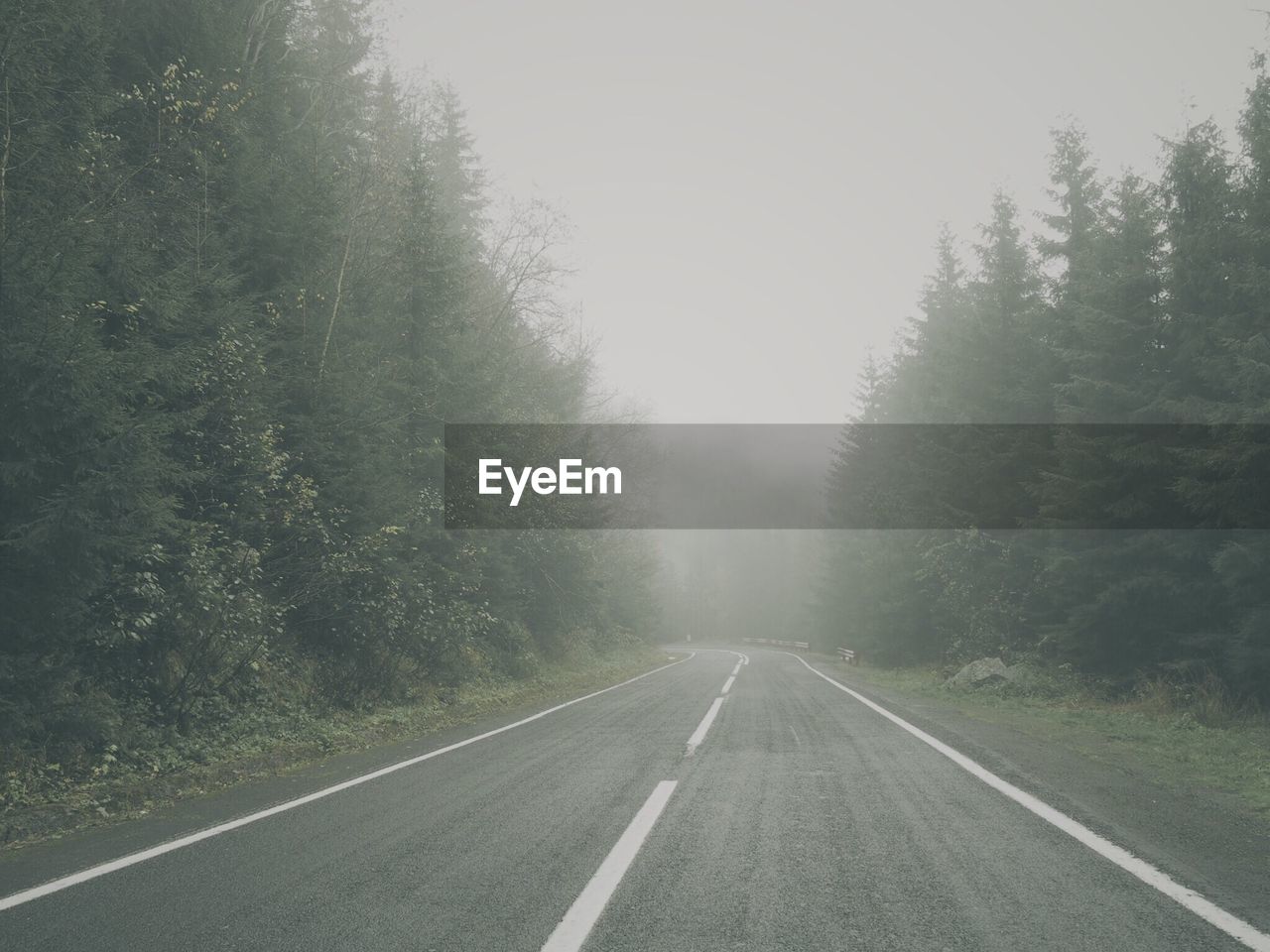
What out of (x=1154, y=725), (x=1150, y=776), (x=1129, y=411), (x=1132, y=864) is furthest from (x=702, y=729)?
(x=1129, y=411)

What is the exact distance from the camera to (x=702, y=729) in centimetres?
1145

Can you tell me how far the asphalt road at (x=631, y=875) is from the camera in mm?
3805

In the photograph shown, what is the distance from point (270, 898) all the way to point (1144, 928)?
4722mm

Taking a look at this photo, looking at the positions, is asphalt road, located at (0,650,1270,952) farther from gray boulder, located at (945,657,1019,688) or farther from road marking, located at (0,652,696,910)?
gray boulder, located at (945,657,1019,688)

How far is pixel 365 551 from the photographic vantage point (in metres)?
12.6

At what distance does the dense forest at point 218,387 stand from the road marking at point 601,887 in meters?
5.49

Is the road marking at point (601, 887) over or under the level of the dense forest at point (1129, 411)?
under

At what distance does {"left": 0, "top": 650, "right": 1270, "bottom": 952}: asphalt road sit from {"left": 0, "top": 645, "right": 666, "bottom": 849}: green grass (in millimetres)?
673

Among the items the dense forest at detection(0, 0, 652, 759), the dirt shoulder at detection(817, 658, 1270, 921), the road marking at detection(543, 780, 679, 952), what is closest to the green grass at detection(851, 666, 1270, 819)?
the dirt shoulder at detection(817, 658, 1270, 921)

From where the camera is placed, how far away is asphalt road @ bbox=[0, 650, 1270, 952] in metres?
3.80

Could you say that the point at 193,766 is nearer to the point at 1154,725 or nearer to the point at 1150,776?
the point at 1150,776

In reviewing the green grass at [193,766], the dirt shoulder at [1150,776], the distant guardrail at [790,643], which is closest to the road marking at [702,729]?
the dirt shoulder at [1150,776]

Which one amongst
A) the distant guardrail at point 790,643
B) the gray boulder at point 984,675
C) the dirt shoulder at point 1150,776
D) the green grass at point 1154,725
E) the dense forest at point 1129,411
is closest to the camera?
the dirt shoulder at point 1150,776

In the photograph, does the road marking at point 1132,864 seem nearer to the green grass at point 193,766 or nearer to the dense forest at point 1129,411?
the green grass at point 193,766
